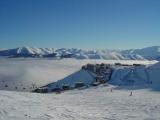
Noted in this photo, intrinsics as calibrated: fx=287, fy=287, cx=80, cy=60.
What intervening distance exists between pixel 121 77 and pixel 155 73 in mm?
10023

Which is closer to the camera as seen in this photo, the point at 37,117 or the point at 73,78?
the point at 37,117

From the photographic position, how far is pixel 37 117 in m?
17.6

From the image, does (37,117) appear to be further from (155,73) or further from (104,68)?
(104,68)

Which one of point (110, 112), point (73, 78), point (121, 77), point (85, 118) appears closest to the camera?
point (85, 118)

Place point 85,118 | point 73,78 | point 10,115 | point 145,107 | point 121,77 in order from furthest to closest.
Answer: point 73,78 < point 121,77 < point 145,107 < point 85,118 < point 10,115

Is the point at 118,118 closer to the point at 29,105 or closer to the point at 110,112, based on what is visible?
the point at 110,112

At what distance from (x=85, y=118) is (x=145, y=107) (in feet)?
24.8

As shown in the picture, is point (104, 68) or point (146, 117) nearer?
point (146, 117)

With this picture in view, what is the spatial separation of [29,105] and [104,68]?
9122 cm

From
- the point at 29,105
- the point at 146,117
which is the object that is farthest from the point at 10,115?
the point at 146,117

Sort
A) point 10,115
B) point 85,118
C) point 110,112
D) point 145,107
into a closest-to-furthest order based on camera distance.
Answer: point 10,115, point 85,118, point 110,112, point 145,107

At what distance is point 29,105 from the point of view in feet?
70.8

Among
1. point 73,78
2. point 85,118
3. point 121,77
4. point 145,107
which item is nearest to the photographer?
point 85,118

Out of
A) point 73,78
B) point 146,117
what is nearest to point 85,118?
point 146,117
